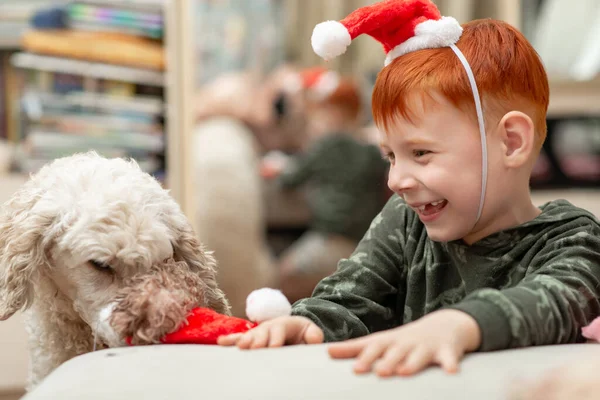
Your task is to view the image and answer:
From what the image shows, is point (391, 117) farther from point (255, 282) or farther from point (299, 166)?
point (299, 166)

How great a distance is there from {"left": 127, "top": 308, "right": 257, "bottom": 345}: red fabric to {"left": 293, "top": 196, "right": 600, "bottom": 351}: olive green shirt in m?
0.11

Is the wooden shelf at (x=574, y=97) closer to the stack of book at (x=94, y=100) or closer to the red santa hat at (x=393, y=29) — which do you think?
the stack of book at (x=94, y=100)

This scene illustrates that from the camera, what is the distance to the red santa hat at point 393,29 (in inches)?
32.6

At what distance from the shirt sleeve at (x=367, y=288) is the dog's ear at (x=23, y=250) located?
293 millimetres

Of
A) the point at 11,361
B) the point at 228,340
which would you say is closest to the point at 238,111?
the point at 11,361

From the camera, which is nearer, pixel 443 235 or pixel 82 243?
pixel 82 243

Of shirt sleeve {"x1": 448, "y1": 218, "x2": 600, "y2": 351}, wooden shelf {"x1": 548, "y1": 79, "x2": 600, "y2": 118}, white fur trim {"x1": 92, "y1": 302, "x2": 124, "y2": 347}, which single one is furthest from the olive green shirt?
wooden shelf {"x1": 548, "y1": 79, "x2": 600, "y2": 118}

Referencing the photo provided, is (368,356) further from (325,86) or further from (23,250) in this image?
(325,86)

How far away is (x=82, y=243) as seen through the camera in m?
0.76

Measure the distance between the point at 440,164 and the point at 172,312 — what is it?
1.12ft

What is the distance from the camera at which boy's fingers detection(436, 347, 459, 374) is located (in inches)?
23.6

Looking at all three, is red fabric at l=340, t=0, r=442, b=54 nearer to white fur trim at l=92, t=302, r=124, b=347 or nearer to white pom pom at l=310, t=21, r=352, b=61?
white pom pom at l=310, t=21, r=352, b=61

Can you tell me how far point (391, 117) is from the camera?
858mm

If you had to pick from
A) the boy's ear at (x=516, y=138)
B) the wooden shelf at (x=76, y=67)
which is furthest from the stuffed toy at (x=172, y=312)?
the wooden shelf at (x=76, y=67)
